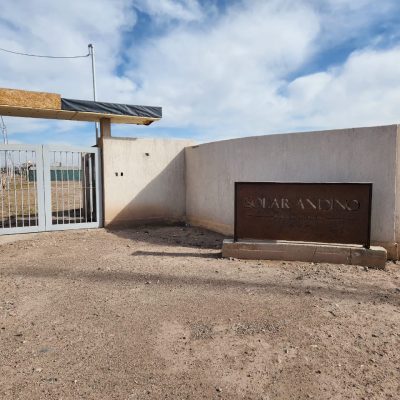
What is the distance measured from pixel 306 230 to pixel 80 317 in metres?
4.04

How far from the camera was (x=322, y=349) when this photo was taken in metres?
3.02

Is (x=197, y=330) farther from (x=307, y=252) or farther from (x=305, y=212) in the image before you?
(x=305, y=212)

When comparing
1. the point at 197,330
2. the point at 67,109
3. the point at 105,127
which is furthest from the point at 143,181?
the point at 197,330

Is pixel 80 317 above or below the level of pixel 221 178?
below

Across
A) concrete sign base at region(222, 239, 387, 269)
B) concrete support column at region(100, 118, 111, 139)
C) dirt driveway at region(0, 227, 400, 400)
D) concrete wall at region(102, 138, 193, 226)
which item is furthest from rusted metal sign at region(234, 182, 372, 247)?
concrete support column at region(100, 118, 111, 139)

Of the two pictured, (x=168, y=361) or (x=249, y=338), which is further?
(x=249, y=338)

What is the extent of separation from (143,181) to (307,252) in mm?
5487

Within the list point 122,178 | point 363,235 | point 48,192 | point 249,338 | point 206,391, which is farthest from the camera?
point 122,178

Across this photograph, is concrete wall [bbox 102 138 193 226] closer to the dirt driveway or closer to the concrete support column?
the concrete support column

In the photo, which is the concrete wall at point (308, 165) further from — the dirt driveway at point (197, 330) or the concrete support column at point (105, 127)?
the concrete support column at point (105, 127)

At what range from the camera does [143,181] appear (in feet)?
31.8

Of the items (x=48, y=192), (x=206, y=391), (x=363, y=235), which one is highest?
(x=48, y=192)

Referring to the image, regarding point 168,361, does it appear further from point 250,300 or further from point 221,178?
point 221,178

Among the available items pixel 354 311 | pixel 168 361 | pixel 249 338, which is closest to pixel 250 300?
pixel 249 338
